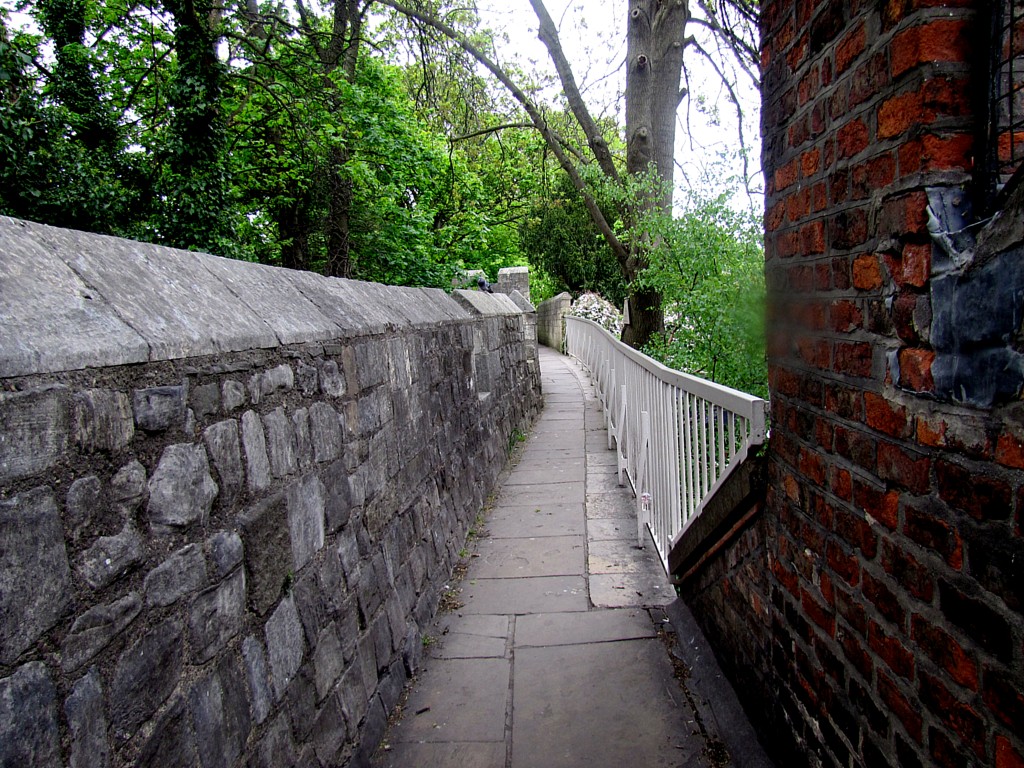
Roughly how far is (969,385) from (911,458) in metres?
0.23

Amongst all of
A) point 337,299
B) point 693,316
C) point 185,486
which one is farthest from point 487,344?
point 185,486

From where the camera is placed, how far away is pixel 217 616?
1.61m

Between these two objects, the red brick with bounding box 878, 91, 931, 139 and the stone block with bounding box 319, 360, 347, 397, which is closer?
the red brick with bounding box 878, 91, 931, 139

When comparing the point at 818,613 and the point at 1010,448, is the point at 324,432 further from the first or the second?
the point at 1010,448

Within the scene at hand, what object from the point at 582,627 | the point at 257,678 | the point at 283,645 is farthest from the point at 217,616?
the point at 582,627

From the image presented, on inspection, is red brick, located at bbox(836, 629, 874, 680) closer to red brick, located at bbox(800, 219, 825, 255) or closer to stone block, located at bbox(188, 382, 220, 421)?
red brick, located at bbox(800, 219, 825, 255)

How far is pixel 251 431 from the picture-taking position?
1.87 meters

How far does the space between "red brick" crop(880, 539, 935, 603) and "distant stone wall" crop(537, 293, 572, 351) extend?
17499 millimetres

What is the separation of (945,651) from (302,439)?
1.83 meters

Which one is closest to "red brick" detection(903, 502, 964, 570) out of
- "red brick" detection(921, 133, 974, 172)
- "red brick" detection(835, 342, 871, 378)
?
"red brick" detection(835, 342, 871, 378)

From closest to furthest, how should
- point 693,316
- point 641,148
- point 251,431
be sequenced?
1. point 251,431
2. point 693,316
3. point 641,148

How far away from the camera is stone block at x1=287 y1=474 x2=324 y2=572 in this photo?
6.78 ft

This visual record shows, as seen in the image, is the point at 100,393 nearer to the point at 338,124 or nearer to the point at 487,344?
the point at 487,344

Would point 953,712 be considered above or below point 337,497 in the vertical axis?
below
